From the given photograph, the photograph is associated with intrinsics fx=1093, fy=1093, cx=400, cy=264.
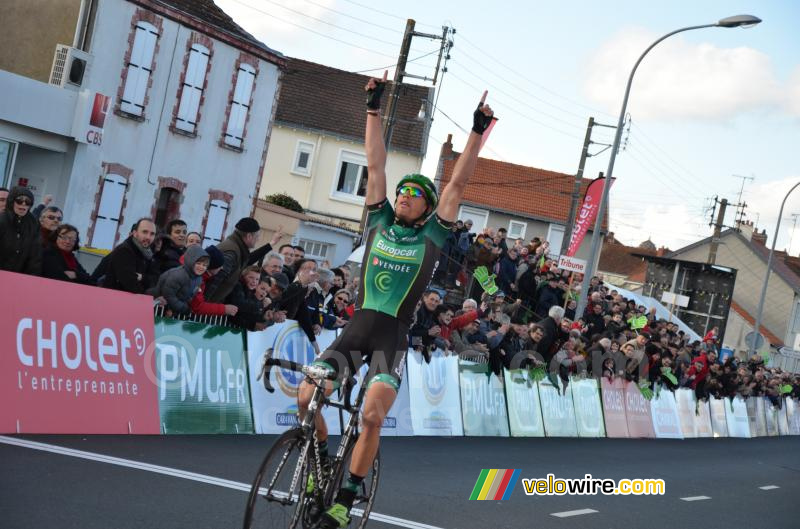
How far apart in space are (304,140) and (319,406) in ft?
148

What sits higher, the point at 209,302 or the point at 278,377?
the point at 209,302

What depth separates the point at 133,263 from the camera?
11117 millimetres

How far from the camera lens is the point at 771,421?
33.9m

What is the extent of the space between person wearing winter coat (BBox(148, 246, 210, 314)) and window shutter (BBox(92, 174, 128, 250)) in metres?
16.2

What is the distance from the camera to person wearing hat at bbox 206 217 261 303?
40.1 feet

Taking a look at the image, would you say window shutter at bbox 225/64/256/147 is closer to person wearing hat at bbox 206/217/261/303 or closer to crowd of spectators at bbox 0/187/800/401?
crowd of spectators at bbox 0/187/800/401

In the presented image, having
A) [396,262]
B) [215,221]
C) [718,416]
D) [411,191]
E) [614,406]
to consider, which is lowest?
[718,416]

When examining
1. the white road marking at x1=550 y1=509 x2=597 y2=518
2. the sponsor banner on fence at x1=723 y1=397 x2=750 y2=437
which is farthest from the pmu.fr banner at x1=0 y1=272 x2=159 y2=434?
the sponsor banner on fence at x1=723 y1=397 x2=750 y2=437

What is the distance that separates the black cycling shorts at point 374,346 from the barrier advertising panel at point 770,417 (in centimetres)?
2876

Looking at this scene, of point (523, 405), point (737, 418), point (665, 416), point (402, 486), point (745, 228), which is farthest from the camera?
point (745, 228)

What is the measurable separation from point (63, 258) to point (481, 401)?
26.0 feet

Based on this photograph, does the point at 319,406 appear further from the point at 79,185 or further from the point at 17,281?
the point at 79,185

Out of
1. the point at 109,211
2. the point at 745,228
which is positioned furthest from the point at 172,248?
the point at 745,228

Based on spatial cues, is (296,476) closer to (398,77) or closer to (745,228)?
(398,77)
